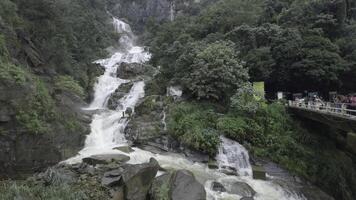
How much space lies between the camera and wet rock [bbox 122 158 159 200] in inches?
465

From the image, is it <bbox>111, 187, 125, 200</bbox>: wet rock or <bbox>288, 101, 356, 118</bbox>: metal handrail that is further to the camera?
<bbox>288, 101, 356, 118</bbox>: metal handrail

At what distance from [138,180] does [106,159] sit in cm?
393

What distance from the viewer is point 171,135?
19500 millimetres

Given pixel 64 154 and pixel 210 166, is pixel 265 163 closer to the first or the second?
pixel 210 166

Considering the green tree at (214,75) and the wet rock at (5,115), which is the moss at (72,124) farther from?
the green tree at (214,75)

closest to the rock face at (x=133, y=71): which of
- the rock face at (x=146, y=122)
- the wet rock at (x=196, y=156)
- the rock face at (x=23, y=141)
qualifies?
the rock face at (x=146, y=122)

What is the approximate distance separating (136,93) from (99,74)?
324 inches

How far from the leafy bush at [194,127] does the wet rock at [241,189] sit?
3617 millimetres

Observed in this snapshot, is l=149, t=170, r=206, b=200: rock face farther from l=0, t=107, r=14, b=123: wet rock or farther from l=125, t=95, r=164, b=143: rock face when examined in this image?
l=0, t=107, r=14, b=123: wet rock

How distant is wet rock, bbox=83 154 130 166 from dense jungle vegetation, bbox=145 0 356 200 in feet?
13.8

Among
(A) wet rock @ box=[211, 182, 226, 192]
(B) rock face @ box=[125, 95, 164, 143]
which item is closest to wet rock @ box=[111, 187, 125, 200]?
(A) wet rock @ box=[211, 182, 226, 192]

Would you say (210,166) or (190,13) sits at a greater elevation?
(190,13)

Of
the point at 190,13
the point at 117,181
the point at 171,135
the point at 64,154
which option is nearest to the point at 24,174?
the point at 64,154

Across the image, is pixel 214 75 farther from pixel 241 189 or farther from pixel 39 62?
pixel 39 62
